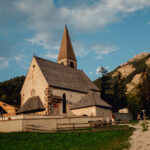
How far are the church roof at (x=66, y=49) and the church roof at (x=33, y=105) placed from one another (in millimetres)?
22578

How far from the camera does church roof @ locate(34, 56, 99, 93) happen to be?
41094 mm

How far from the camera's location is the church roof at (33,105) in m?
38.0

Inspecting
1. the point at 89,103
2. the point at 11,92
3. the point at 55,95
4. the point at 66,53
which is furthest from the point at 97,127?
the point at 11,92

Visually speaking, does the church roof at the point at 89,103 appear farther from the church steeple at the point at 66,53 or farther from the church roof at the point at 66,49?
the church roof at the point at 66,49

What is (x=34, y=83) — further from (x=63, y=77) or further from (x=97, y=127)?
(x=97, y=127)

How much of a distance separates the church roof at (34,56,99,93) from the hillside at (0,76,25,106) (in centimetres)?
3099

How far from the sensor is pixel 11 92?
77.6 metres

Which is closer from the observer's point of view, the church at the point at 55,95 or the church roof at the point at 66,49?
the church at the point at 55,95

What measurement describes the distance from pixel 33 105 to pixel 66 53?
24.9 m

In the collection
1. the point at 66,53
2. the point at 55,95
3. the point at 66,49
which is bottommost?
the point at 55,95

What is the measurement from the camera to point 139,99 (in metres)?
61.2

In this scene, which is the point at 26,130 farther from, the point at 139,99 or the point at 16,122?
the point at 139,99

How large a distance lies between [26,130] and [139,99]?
142 feet

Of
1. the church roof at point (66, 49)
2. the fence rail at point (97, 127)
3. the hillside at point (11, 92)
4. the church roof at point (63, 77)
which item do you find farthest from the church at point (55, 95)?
the hillside at point (11, 92)
